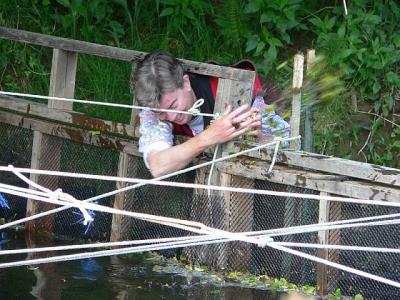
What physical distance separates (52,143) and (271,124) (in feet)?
6.54

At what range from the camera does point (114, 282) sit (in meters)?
7.20

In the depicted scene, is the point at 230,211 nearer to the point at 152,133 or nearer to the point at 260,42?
the point at 152,133

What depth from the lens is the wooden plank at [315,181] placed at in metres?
6.23

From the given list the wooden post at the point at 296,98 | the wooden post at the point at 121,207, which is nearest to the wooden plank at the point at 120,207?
the wooden post at the point at 121,207

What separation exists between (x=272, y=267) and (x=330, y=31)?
296 cm

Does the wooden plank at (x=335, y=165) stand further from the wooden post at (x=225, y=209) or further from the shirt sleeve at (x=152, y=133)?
the shirt sleeve at (x=152, y=133)

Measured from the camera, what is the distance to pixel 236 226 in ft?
23.3

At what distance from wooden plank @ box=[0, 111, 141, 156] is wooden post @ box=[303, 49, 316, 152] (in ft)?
3.85

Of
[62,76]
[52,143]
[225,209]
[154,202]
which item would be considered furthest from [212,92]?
[52,143]

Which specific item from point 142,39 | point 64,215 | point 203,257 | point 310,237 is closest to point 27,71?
point 142,39

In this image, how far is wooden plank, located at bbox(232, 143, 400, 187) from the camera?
6.27 metres

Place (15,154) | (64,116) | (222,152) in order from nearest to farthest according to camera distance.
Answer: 1. (222,152)
2. (64,116)
3. (15,154)

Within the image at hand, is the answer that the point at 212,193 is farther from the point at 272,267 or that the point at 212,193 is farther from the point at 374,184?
the point at 374,184

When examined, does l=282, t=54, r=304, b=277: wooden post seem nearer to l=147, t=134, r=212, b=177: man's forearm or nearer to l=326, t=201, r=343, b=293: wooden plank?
l=326, t=201, r=343, b=293: wooden plank
